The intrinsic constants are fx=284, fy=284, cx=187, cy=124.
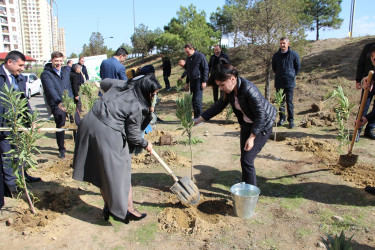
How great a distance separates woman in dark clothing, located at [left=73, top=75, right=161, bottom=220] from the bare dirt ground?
2.11 feet

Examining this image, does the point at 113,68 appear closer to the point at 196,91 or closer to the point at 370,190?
the point at 196,91

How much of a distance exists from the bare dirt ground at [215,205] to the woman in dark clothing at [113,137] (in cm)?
64

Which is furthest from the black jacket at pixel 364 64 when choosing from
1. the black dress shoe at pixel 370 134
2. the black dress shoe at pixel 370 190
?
the black dress shoe at pixel 370 190

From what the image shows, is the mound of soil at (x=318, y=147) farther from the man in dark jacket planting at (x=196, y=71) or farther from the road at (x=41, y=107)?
the road at (x=41, y=107)

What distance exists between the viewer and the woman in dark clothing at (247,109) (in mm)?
3193

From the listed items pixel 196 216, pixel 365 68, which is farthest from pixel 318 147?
pixel 196 216

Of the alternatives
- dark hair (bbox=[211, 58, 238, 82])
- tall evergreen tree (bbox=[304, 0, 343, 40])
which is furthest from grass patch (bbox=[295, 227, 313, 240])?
tall evergreen tree (bbox=[304, 0, 343, 40])

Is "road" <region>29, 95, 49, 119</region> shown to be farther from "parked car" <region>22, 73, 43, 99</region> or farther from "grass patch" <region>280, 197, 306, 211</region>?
"grass patch" <region>280, 197, 306, 211</region>

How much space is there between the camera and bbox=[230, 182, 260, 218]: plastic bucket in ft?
10.7

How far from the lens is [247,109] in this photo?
11.2 ft

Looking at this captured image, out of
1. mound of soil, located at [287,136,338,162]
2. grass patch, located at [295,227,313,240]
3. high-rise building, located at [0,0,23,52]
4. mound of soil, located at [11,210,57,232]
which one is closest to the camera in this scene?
grass patch, located at [295,227,313,240]

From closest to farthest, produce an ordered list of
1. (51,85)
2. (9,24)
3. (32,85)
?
(51,85) < (32,85) < (9,24)

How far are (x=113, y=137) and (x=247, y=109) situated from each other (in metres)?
1.59

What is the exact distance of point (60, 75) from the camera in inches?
215
